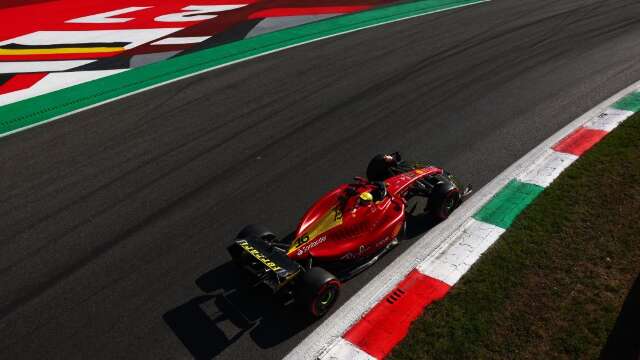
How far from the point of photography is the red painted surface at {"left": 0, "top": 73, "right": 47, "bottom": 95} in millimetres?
12398

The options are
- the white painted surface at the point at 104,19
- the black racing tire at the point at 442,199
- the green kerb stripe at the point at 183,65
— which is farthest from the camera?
the white painted surface at the point at 104,19

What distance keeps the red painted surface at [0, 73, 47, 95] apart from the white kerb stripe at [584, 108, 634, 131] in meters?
13.8

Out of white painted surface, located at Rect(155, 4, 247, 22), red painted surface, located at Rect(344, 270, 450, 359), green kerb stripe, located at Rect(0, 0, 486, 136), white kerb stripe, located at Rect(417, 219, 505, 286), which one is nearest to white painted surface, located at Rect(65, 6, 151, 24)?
white painted surface, located at Rect(155, 4, 247, 22)

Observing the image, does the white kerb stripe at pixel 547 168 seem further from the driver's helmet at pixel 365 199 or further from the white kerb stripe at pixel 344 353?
the white kerb stripe at pixel 344 353

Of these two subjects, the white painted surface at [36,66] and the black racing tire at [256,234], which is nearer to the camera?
the black racing tire at [256,234]

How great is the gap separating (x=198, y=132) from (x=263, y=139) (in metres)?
1.56

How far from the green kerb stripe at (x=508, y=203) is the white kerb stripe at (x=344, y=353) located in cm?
276

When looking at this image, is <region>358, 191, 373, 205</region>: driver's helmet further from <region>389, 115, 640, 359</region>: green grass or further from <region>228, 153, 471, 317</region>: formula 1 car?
<region>389, 115, 640, 359</region>: green grass

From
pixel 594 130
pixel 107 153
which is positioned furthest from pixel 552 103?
pixel 107 153

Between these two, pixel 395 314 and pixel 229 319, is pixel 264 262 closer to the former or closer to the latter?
pixel 229 319

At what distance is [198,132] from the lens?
971cm

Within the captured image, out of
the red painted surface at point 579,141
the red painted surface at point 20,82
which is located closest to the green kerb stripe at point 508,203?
the red painted surface at point 579,141

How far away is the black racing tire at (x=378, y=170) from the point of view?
7.00 meters

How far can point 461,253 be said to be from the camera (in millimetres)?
5836
